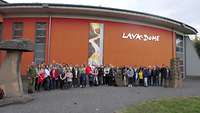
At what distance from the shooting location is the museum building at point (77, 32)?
25281 mm

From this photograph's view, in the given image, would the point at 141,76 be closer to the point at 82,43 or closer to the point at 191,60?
the point at 82,43

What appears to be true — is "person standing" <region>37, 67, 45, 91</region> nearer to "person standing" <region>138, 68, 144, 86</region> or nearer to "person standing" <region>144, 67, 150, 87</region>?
"person standing" <region>138, 68, 144, 86</region>

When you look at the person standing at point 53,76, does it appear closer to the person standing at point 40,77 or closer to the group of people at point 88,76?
the group of people at point 88,76

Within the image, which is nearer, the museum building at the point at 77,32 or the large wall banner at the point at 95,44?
the museum building at the point at 77,32

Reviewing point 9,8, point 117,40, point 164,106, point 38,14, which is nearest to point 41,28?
point 38,14

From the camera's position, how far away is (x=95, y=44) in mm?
26062

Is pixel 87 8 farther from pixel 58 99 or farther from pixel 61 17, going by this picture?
pixel 58 99

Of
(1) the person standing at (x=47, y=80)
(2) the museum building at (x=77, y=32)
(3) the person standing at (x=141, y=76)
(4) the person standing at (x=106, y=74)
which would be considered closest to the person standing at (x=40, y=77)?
(1) the person standing at (x=47, y=80)

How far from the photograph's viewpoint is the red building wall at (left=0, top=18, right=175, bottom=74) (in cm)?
2548

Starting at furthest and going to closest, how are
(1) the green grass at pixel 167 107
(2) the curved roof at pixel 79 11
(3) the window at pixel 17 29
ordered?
1. (3) the window at pixel 17 29
2. (2) the curved roof at pixel 79 11
3. (1) the green grass at pixel 167 107

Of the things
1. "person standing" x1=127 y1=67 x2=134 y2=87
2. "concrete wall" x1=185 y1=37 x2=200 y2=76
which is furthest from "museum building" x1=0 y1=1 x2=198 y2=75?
"concrete wall" x1=185 y1=37 x2=200 y2=76

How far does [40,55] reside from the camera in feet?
85.3

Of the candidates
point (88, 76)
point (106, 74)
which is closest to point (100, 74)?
point (106, 74)

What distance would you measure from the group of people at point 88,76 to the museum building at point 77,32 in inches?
86.7
